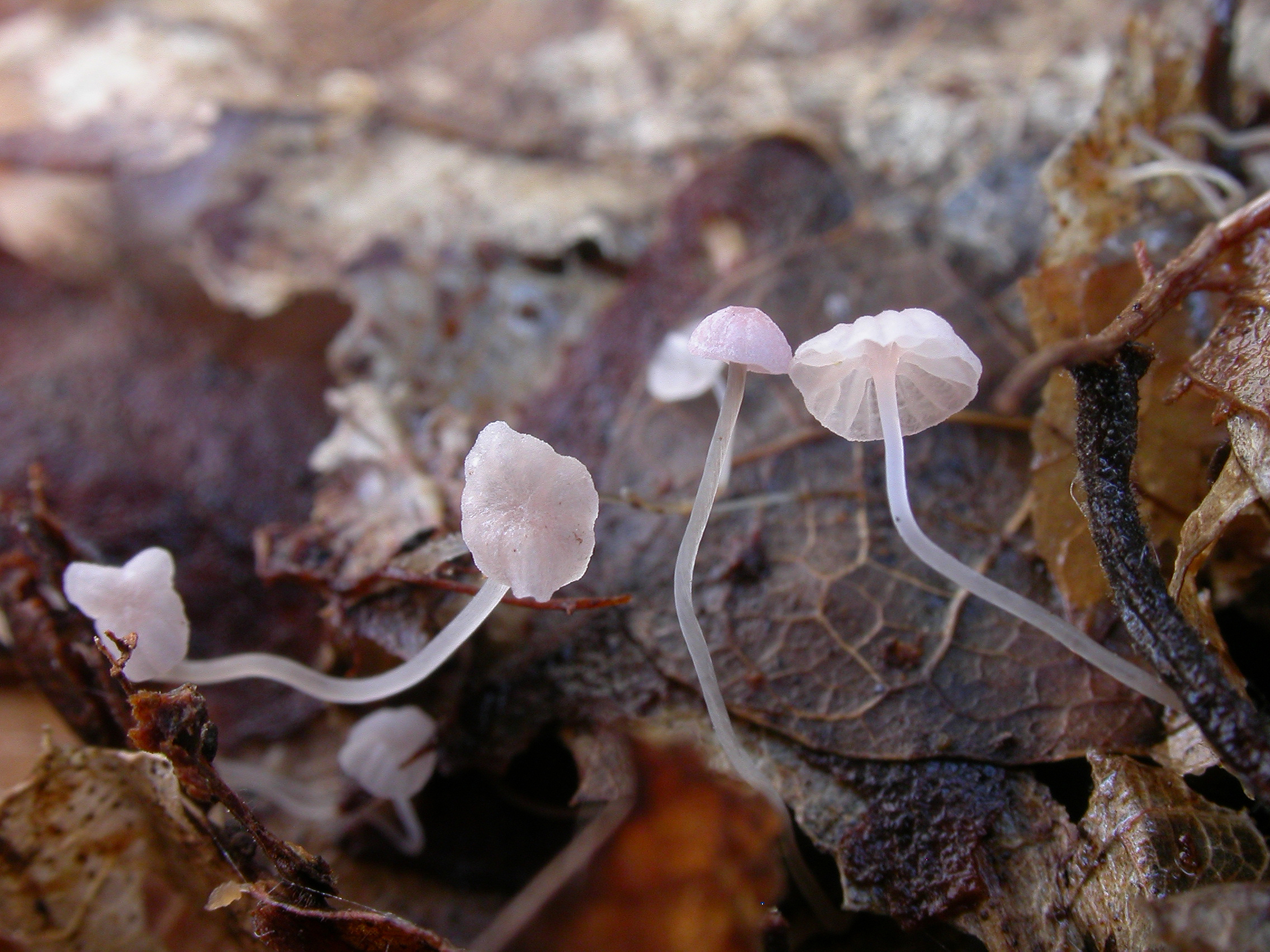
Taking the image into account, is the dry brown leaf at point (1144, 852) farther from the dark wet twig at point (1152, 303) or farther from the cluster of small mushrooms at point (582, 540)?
A: the dark wet twig at point (1152, 303)

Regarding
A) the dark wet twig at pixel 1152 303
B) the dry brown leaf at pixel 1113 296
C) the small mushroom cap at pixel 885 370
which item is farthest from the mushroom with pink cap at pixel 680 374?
→ the dark wet twig at pixel 1152 303

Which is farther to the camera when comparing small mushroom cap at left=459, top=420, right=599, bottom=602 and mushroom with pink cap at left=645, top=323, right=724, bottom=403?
mushroom with pink cap at left=645, top=323, right=724, bottom=403

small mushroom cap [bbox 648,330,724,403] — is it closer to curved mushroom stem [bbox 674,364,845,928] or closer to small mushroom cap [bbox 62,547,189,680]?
curved mushroom stem [bbox 674,364,845,928]

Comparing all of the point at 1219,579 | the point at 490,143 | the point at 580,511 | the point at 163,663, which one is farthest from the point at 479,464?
the point at 490,143

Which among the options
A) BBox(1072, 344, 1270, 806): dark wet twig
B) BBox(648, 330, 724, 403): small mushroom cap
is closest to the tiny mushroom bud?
BBox(648, 330, 724, 403): small mushroom cap

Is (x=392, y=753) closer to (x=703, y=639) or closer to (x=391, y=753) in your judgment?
(x=391, y=753)

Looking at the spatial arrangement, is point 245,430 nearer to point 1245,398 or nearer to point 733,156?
point 733,156

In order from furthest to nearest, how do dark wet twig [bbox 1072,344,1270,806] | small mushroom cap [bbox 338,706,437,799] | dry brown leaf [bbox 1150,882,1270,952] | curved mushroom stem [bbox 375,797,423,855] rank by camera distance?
curved mushroom stem [bbox 375,797,423,855]
small mushroom cap [bbox 338,706,437,799]
dark wet twig [bbox 1072,344,1270,806]
dry brown leaf [bbox 1150,882,1270,952]
